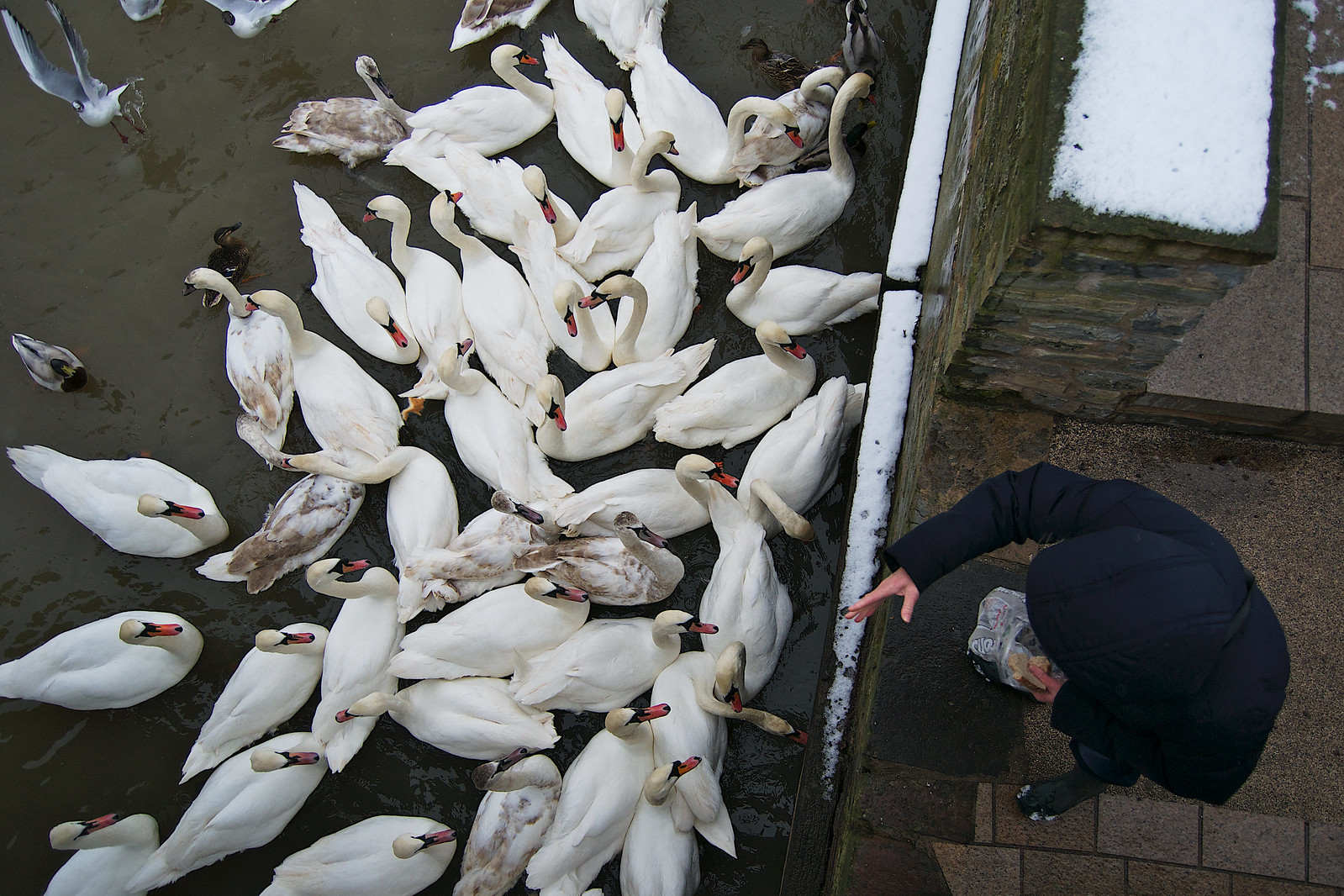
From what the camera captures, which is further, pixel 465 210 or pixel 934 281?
pixel 465 210

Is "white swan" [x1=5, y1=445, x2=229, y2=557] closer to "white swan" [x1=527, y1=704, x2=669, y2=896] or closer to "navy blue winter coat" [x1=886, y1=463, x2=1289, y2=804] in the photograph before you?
"white swan" [x1=527, y1=704, x2=669, y2=896]

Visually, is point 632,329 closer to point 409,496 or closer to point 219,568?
point 409,496

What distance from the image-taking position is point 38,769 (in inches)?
179

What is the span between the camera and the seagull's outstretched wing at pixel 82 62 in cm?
541

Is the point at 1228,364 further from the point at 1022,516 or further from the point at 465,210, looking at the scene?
the point at 465,210

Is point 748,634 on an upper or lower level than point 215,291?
lower

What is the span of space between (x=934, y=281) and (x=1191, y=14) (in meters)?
1.75

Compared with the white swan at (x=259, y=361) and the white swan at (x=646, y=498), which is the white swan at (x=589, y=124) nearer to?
the white swan at (x=646, y=498)

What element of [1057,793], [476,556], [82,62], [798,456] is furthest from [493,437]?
[82,62]

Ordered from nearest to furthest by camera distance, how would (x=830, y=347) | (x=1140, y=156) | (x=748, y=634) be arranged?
(x=1140, y=156), (x=748, y=634), (x=830, y=347)

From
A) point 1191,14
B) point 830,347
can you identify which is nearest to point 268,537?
point 830,347

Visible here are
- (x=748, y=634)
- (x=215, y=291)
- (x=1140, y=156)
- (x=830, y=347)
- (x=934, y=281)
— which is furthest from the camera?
(x=215, y=291)

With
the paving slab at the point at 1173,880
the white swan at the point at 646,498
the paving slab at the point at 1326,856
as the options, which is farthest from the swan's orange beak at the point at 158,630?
the paving slab at the point at 1326,856

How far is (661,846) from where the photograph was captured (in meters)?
3.94
